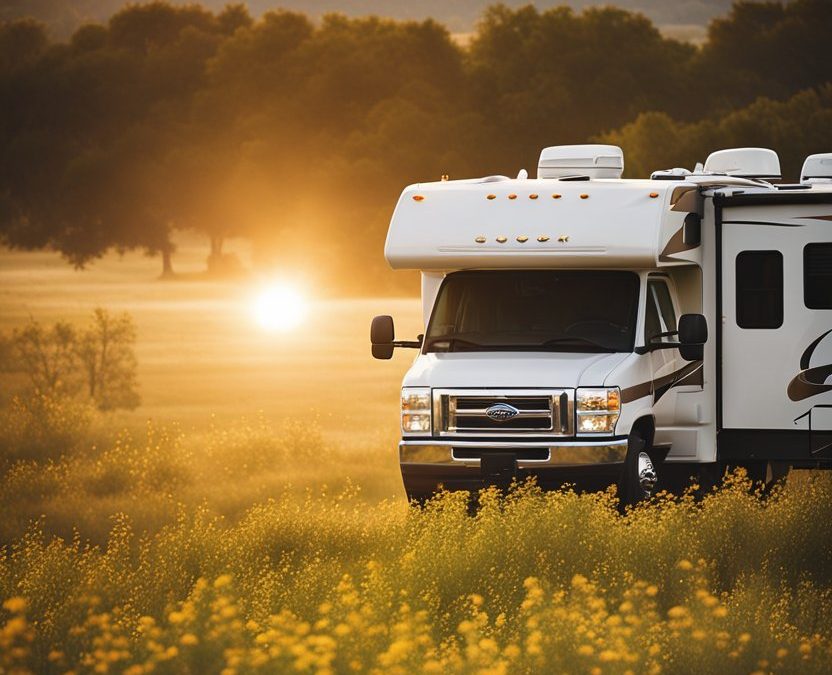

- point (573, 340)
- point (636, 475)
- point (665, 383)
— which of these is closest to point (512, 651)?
point (636, 475)

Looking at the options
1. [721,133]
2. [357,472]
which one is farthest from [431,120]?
[357,472]

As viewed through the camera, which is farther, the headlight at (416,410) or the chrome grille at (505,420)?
the headlight at (416,410)

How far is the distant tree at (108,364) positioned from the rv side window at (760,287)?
68.3 ft

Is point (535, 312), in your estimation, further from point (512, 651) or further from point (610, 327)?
point (512, 651)

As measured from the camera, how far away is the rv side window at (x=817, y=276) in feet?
50.9

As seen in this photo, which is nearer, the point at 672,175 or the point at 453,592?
the point at 453,592

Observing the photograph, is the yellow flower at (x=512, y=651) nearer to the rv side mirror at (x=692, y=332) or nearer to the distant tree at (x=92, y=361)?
the rv side mirror at (x=692, y=332)

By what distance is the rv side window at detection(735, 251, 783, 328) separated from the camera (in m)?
15.6

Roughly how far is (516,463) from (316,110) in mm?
38591

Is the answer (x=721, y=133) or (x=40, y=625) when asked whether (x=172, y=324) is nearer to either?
(x=721, y=133)

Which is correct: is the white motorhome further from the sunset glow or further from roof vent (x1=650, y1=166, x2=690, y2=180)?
the sunset glow

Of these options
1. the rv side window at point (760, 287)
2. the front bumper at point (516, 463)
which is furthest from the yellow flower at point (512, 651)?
the rv side window at point (760, 287)

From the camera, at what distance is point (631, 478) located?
45.4ft

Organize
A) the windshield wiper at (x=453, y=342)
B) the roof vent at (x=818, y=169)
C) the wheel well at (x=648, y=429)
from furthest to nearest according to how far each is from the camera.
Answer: the roof vent at (x=818, y=169), the wheel well at (x=648, y=429), the windshield wiper at (x=453, y=342)
